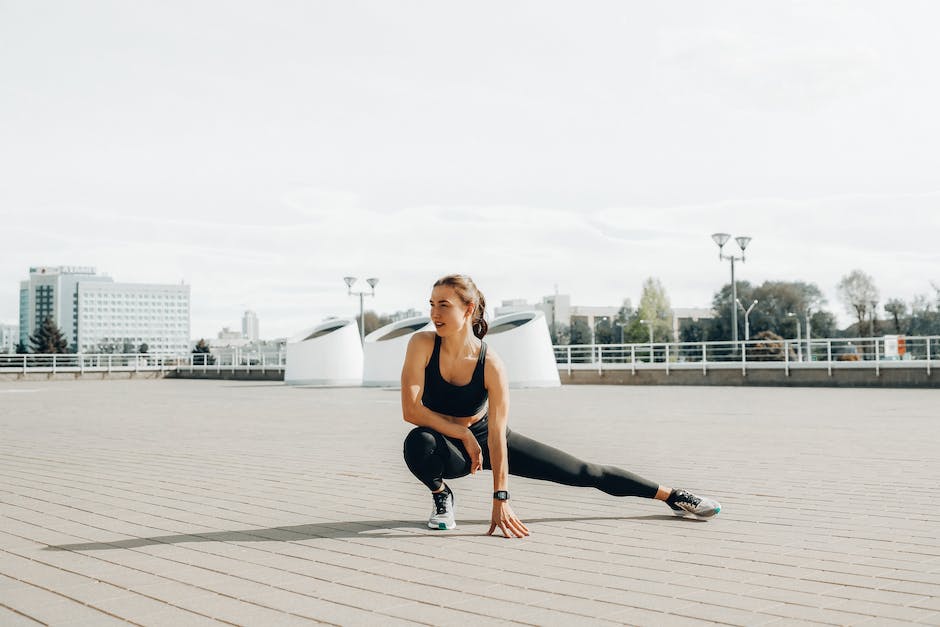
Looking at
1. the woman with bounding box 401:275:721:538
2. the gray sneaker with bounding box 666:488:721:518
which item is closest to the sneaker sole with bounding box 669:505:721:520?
the gray sneaker with bounding box 666:488:721:518

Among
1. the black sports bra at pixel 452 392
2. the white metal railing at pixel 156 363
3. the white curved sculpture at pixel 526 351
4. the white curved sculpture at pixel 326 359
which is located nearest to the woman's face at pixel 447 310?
the black sports bra at pixel 452 392

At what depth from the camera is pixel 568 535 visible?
15.4 ft

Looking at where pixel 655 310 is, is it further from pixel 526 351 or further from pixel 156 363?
pixel 526 351

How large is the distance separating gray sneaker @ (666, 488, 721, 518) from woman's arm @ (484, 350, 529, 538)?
2.96ft

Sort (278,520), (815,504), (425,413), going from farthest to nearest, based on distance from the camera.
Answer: (815,504) → (278,520) → (425,413)

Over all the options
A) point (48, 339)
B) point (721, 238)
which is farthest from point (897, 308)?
point (48, 339)

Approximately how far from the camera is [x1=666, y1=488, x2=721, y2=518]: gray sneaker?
5.00m

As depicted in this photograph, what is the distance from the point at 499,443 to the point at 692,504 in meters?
1.21

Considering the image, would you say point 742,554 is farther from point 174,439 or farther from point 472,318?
point 174,439

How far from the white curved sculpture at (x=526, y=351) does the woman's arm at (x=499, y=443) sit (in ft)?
64.5

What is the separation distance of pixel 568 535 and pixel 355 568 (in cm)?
121

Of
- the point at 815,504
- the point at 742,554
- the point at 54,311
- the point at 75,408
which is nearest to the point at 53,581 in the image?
the point at 742,554

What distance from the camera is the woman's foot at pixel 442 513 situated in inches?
188

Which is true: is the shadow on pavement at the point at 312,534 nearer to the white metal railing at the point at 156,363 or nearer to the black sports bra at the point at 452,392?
the black sports bra at the point at 452,392
